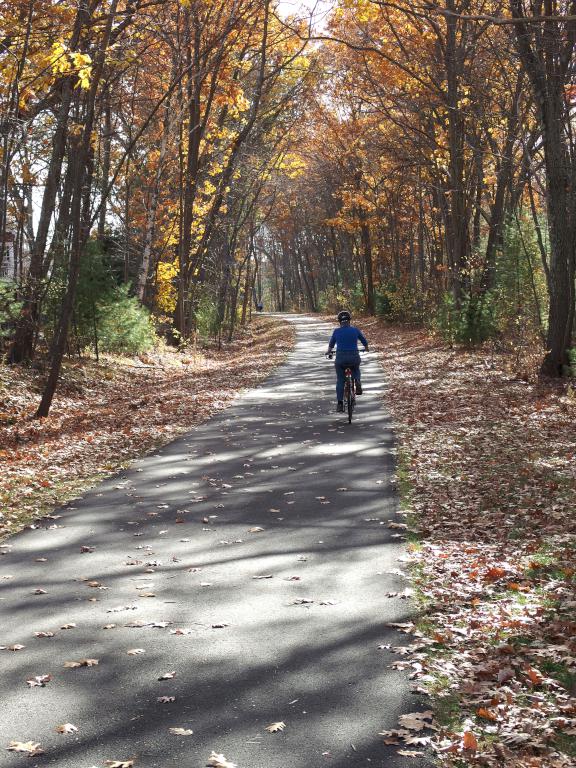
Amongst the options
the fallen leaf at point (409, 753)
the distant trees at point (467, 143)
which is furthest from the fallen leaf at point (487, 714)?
the distant trees at point (467, 143)

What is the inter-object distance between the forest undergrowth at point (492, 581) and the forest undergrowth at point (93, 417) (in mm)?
4337

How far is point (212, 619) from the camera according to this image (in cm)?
566

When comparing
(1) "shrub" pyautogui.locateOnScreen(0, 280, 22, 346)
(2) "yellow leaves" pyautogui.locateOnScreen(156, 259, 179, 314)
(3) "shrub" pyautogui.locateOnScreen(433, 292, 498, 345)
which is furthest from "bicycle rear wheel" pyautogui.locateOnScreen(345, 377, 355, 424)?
(2) "yellow leaves" pyautogui.locateOnScreen(156, 259, 179, 314)

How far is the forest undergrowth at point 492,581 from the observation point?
13.3 ft

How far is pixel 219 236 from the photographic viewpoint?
131 ft

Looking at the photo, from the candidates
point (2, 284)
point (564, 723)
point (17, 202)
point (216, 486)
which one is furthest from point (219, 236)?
point (564, 723)

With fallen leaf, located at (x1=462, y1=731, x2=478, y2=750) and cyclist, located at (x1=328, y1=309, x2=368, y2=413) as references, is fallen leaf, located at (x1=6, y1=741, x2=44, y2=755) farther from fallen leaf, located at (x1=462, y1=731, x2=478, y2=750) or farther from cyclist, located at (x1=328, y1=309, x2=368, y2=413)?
cyclist, located at (x1=328, y1=309, x2=368, y2=413)

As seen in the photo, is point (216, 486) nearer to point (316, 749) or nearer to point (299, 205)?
point (316, 749)

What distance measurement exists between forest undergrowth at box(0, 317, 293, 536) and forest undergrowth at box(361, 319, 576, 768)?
434cm

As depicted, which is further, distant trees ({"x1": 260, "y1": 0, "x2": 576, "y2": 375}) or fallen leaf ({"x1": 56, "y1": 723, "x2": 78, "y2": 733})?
distant trees ({"x1": 260, "y1": 0, "x2": 576, "y2": 375})

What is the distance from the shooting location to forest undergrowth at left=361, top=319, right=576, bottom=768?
4.04m

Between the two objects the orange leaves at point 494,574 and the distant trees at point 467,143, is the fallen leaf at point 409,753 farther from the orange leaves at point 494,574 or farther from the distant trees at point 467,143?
the distant trees at point 467,143

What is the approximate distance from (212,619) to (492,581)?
2.33 m

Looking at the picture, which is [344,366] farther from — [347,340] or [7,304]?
[7,304]
